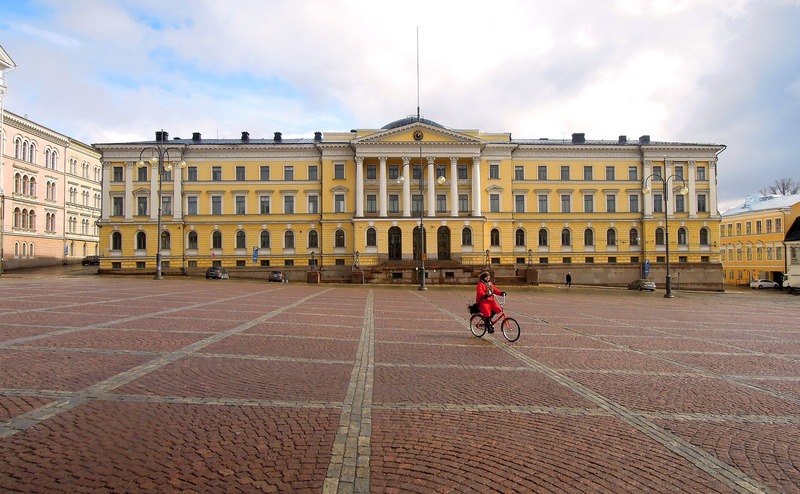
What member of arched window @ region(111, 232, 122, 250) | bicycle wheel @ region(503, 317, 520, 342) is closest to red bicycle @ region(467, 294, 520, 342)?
bicycle wheel @ region(503, 317, 520, 342)

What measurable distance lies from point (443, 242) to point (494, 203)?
27.0 ft

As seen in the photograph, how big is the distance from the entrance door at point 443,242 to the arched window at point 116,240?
3698 cm

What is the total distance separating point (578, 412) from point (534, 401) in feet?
2.10

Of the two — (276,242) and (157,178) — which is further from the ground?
(157,178)

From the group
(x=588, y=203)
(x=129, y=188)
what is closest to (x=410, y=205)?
(x=588, y=203)

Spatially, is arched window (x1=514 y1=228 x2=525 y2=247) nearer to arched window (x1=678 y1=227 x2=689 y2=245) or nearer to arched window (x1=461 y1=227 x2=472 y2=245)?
arched window (x1=461 y1=227 x2=472 y2=245)

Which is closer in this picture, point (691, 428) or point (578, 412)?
point (691, 428)

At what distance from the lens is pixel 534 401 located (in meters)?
6.71

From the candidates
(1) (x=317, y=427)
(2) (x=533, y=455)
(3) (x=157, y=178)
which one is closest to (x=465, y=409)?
(2) (x=533, y=455)

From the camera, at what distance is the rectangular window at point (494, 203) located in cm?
5862

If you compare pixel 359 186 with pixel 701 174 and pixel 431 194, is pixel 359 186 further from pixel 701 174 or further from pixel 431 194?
pixel 701 174

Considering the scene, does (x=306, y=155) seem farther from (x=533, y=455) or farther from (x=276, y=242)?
(x=533, y=455)

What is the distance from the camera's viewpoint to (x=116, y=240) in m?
57.0

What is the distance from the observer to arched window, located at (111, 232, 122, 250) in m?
56.8
